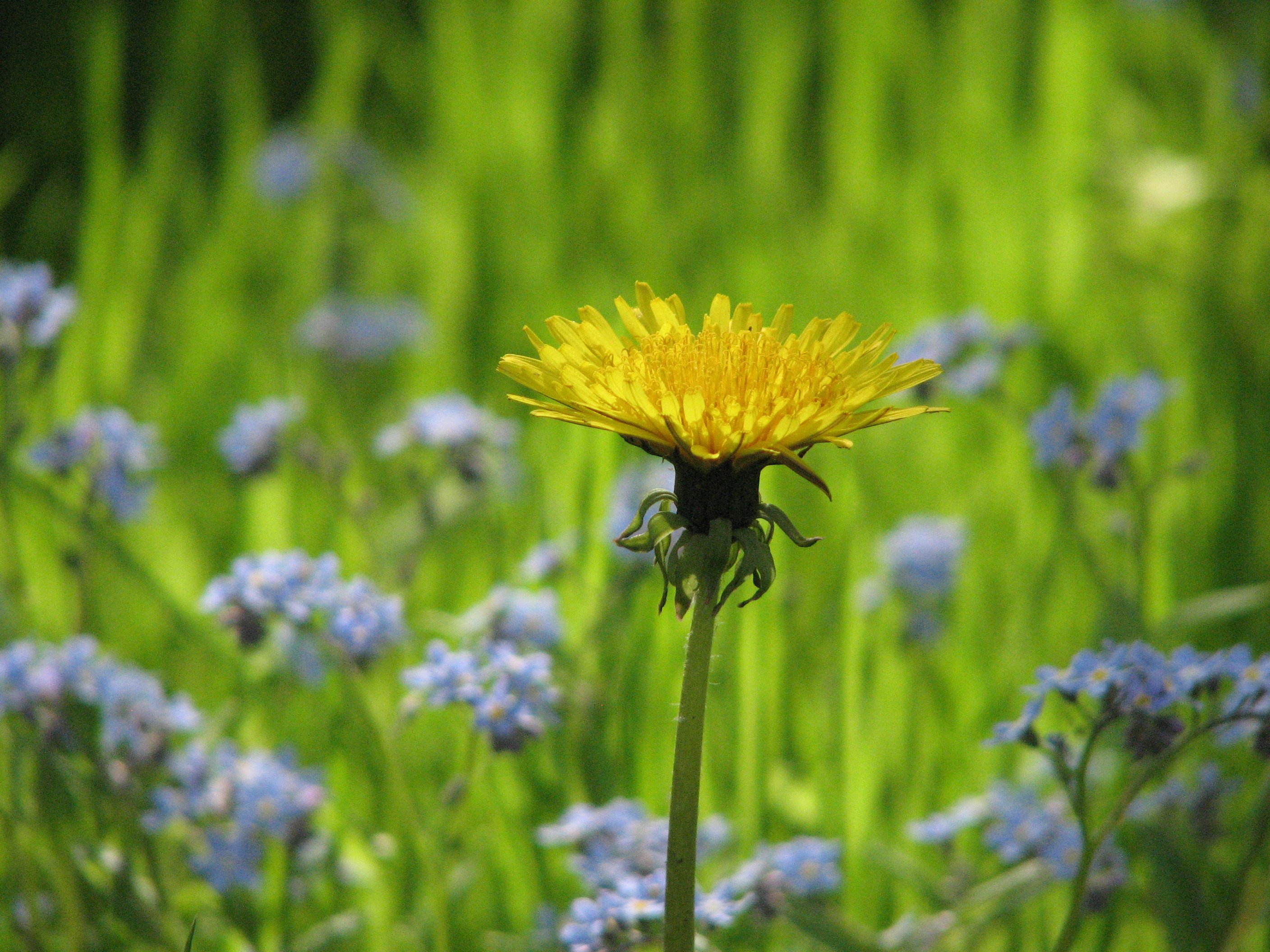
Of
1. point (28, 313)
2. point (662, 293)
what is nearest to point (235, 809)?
point (28, 313)

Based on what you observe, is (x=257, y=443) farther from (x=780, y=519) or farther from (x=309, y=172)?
(x=309, y=172)

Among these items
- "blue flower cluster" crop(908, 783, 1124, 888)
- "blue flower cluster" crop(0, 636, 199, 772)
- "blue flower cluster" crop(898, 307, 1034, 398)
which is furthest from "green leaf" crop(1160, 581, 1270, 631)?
"blue flower cluster" crop(0, 636, 199, 772)

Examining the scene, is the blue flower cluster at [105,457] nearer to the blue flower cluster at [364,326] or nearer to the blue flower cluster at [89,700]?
the blue flower cluster at [89,700]

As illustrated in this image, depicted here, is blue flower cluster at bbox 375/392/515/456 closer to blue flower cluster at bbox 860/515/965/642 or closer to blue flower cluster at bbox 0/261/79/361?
blue flower cluster at bbox 0/261/79/361

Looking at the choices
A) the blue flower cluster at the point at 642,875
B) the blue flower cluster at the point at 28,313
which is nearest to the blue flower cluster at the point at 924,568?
the blue flower cluster at the point at 642,875

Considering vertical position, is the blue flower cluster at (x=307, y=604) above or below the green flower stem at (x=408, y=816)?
above
